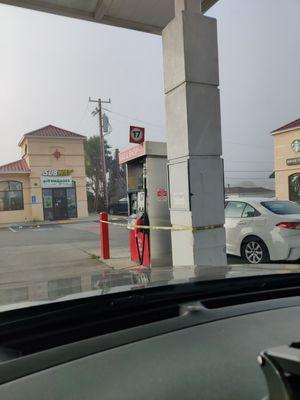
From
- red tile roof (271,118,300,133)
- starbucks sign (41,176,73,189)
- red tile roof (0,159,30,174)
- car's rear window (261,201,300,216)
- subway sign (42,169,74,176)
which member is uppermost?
red tile roof (271,118,300,133)

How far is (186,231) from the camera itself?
5.83m

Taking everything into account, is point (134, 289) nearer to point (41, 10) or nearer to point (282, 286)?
point (282, 286)

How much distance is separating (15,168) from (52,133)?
157 inches

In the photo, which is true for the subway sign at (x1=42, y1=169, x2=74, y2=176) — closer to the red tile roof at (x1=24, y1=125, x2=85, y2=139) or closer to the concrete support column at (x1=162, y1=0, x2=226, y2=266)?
the red tile roof at (x1=24, y1=125, x2=85, y2=139)

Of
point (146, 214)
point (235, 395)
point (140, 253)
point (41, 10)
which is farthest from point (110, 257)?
point (235, 395)

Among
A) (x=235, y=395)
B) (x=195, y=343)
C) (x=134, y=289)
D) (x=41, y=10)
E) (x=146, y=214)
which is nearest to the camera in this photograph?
(x=235, y=395)

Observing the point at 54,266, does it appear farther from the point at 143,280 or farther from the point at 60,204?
the point at 60,204

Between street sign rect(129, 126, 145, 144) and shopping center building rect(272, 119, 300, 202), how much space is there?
20928mm

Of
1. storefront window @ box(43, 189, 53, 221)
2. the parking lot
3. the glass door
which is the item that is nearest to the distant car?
the glass door

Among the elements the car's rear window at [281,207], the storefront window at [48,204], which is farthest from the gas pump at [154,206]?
the storefront window at [48,204]

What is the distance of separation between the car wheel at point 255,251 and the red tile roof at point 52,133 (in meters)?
25.9

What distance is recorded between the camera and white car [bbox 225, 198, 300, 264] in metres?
7.48

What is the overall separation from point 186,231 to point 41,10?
4611 millimetres

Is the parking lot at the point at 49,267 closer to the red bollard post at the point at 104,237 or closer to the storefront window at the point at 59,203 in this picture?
the red bollard post at the point at 104,237
